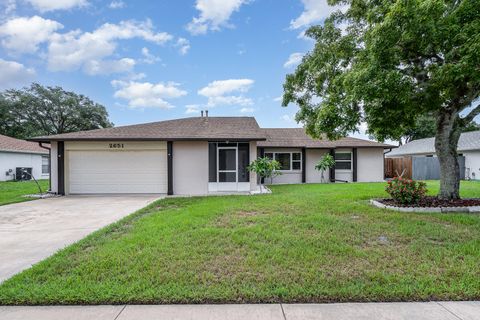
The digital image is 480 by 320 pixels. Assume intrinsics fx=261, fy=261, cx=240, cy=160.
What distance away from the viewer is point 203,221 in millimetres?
6336

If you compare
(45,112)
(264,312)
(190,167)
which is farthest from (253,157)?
(45,112)

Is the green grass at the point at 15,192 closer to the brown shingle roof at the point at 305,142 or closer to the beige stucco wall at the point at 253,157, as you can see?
the beige stucco wall at the point at 253,157

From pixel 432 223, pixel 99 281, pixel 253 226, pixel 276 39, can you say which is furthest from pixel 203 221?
pixel 276 39

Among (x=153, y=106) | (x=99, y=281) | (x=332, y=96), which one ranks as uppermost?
(x=153, y=106)

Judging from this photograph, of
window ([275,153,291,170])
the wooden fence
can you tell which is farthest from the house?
the wooden fence

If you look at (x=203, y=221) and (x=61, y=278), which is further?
(x=203, y=221)

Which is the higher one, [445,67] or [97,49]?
[97,49]

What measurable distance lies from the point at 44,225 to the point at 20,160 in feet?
58.5

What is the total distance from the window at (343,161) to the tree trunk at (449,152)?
9.19 meters

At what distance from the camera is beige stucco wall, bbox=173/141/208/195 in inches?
485

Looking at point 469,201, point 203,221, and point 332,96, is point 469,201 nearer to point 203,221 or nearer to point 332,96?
point 332,96

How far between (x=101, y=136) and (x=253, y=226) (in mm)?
9470

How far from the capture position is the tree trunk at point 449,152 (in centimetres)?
807

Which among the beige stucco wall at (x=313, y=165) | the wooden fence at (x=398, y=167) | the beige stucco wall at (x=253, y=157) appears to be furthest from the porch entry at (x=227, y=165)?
the wooden fence at (x=398, y=167)
